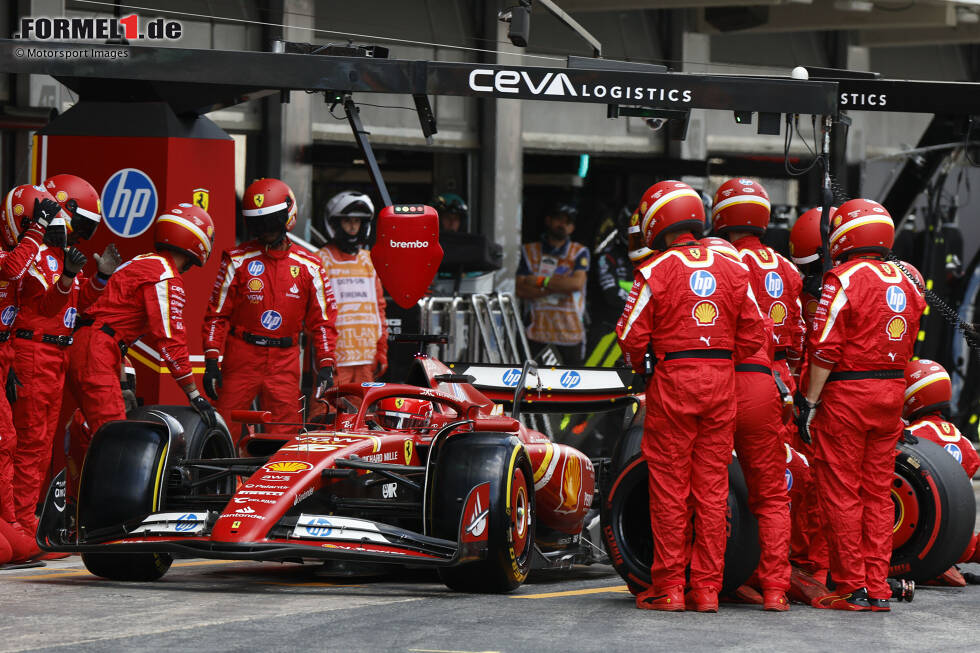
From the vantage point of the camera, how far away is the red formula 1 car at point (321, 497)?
25.9ft

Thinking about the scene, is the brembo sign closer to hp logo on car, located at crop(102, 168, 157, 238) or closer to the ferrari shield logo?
the ferrari shield logo

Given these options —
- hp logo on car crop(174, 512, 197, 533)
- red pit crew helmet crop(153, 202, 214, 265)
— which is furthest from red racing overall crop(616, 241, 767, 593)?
red pit crew helmet crop(153, 202, 214, 265)

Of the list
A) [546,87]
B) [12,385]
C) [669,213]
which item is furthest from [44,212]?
[669,213]

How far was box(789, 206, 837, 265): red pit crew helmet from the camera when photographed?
34.9 feet

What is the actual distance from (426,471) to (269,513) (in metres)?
0.85

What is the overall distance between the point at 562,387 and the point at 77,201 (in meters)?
3.23

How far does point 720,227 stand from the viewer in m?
9.96

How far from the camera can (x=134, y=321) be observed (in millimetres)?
10062

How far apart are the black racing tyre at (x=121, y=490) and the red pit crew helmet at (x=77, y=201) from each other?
2194 millimetres

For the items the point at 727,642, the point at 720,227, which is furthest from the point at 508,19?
the point at 727,642

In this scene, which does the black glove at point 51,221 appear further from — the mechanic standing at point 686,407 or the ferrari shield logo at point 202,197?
the mechanic standing at point 686,407

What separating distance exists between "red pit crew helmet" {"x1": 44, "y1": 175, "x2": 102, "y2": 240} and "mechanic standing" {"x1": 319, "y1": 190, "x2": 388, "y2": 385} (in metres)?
2.44

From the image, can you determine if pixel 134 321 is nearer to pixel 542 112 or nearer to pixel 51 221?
pixel 51 221

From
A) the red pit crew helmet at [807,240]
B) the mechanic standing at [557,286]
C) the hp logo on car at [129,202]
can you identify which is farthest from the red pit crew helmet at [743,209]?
the mechanic standing at [557,286]
